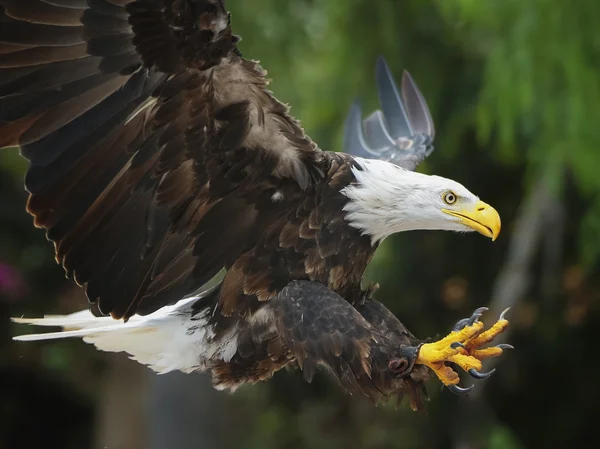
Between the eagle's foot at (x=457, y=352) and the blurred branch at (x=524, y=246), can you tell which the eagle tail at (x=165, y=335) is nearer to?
the eagle's foot at (x=457, y=352)

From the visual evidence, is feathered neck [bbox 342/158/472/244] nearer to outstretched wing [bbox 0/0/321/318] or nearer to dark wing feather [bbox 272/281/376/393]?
outstretched wing [bbox 0/0/321/318]

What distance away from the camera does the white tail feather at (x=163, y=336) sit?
3.96 meters

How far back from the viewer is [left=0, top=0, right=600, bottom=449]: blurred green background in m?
5.77

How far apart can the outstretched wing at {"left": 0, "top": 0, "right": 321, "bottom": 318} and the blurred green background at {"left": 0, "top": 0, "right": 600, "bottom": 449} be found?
1.73 metres

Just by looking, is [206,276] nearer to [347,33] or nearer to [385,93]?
[385,93]

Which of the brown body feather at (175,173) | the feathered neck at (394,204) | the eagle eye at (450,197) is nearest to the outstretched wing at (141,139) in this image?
the brown body feather at (175,173)

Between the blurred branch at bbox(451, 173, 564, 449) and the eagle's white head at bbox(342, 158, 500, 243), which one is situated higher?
the eagle's white head at bbox(342, 158, 500, 243)

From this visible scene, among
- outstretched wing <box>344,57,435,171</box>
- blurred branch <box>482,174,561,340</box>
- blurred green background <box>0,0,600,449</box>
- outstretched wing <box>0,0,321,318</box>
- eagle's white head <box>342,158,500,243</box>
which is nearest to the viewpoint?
outstretched wing <box>0,0,321,318</box>

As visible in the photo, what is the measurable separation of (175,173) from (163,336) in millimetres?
728

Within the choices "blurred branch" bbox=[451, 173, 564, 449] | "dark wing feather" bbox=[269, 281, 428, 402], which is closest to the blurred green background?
"blurred branch" bbox=[451, 173, 564, 449]

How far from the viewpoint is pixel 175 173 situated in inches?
141

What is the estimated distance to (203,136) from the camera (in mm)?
3520

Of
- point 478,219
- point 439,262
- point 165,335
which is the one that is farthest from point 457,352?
point 439,262

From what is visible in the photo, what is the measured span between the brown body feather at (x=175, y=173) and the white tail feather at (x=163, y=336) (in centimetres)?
10
